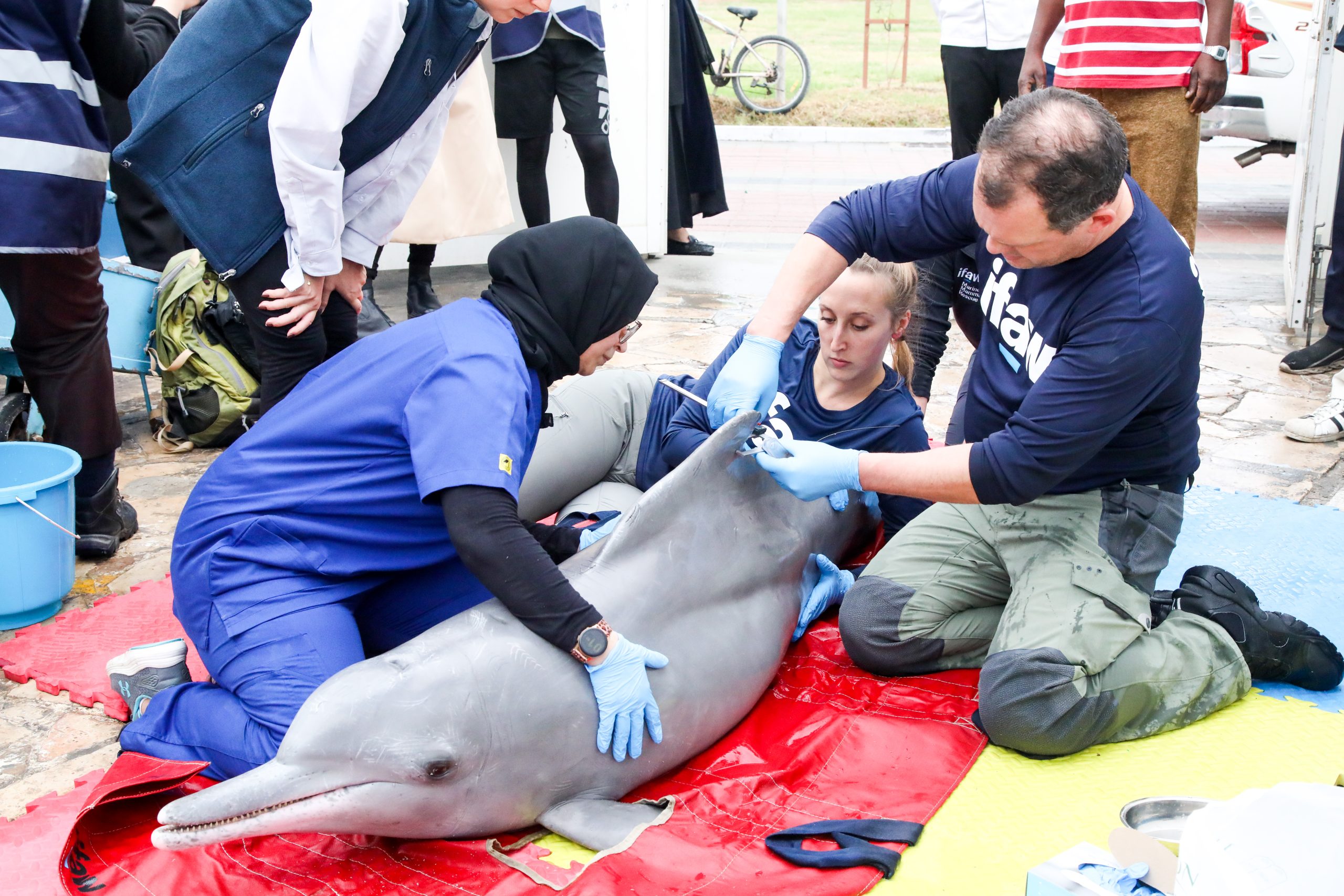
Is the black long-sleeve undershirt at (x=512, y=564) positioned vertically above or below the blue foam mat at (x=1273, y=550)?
above

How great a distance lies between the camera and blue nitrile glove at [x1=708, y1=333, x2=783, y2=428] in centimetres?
301

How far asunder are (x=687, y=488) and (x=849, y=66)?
18081 mm

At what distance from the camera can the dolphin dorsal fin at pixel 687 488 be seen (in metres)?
2.56

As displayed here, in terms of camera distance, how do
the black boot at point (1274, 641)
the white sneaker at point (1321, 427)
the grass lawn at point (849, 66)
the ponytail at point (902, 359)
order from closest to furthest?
1. the black boot at point (1274, 641)
2. the ponytail at point (902, 359)
3. the white sneaker at point (1321, 427)
4. the grass lawn at point (849, 66)

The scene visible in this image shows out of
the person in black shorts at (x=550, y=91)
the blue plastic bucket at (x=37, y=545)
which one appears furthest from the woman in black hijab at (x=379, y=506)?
the person in black shorts at (x=550, y=91)

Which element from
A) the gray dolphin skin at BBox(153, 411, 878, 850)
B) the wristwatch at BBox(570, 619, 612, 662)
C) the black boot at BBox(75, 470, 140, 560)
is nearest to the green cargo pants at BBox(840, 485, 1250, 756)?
the gray dolphin skin at BBox(153, 411, 878, 850)

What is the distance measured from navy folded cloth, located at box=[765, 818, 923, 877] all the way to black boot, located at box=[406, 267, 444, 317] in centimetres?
438

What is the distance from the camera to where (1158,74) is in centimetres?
437

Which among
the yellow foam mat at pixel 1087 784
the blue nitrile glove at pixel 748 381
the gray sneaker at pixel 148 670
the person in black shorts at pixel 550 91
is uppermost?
the person in black shorts at pixel 550 91

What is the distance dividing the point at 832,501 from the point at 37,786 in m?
2.04

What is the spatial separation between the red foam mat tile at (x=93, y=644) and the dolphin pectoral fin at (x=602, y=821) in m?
1.16

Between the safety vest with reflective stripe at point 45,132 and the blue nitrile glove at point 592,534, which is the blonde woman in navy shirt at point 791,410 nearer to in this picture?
the blue nitrile glove at point 592,534

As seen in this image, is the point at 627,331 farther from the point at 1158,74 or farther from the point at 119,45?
the point at 1158,74

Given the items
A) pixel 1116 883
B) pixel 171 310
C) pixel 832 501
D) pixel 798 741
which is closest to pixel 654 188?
pixel 171 310
